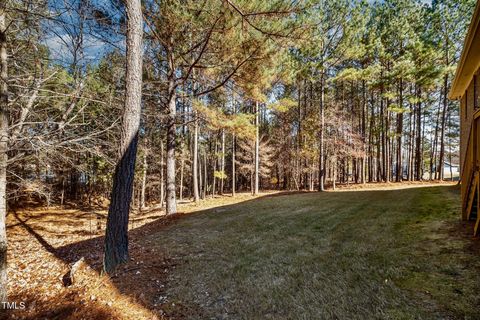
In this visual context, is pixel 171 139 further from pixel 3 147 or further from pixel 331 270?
pixel 331 270

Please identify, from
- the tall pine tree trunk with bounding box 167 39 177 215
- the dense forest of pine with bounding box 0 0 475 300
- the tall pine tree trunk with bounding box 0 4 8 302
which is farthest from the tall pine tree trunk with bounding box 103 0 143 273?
the tall pine tree trunk with bounding box 167 39 177 215

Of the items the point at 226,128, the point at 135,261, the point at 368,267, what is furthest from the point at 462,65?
the point at 135,261

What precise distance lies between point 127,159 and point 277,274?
115 inches

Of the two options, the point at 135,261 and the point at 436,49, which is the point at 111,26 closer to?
the point at 135,261

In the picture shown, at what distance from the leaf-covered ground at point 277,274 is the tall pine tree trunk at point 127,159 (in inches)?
14.7

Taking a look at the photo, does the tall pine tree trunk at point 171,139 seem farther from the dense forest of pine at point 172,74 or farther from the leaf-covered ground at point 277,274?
the leaf-covered ground at point 277,274

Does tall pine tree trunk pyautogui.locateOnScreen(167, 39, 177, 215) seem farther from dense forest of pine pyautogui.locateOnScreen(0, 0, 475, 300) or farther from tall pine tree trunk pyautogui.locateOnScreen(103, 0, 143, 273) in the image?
tall pine tree trunk pyautogui.locateOnScreen(103, 0, 143, 273)

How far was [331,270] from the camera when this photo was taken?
3172 millimetres

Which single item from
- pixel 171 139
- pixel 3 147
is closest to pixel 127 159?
pixel 3 147

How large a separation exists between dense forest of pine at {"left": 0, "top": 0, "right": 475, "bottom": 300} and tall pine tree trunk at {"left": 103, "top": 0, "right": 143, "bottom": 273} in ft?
0.06

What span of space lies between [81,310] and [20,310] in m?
0.95

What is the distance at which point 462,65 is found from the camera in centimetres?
493

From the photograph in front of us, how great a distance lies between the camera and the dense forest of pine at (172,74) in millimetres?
3721

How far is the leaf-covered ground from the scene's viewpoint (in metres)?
2.42
